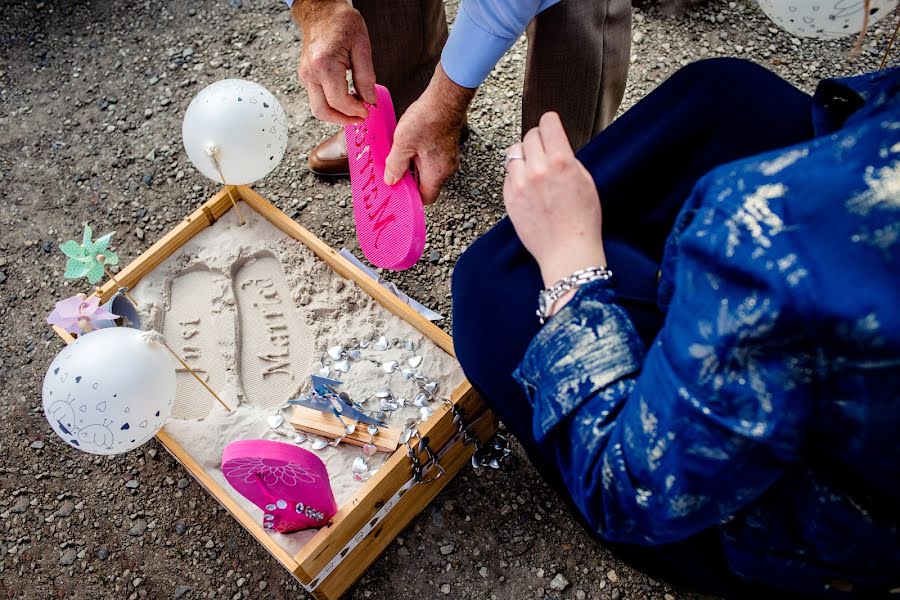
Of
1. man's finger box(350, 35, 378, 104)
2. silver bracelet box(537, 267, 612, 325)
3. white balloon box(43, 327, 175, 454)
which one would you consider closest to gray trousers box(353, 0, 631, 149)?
man's finger box(350, 35, 378, 104)

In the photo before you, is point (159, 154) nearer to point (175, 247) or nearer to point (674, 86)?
point (175, 247)

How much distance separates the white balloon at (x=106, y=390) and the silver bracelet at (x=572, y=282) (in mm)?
709

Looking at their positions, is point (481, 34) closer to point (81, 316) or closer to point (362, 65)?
point (362, 65)

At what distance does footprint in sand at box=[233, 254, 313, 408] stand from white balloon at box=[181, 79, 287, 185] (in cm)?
25

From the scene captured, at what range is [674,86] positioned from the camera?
Result: 1073 millimetres

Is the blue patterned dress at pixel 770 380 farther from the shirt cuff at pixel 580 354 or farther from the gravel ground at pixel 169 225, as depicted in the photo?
the gravel ground at pixel 169 225

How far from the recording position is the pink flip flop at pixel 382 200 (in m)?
1.33

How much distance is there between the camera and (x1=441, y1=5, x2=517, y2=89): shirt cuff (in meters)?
1.21

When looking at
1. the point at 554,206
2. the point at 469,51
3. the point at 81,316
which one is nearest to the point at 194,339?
the point at 81,316

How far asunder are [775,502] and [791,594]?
0.20m

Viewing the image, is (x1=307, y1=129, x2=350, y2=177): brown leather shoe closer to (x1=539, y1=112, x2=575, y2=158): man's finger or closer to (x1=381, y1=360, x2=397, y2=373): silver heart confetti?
(x1=381, y1=360, x2=397, y2=373): silver heart confetti

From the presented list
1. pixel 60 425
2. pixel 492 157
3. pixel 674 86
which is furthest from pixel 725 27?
pixel 60 425

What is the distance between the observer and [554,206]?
0.90m

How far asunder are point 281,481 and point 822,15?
1.06 m
